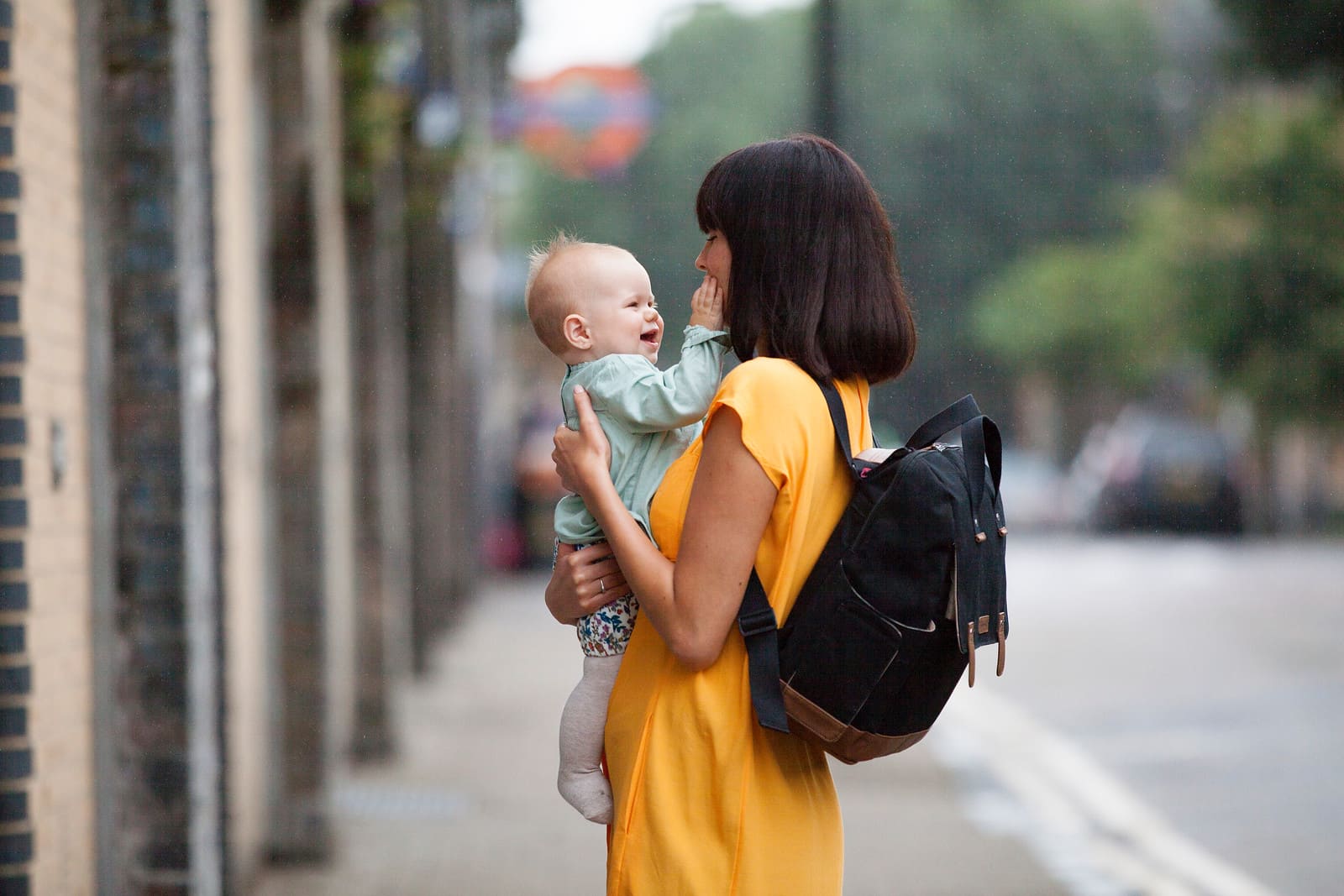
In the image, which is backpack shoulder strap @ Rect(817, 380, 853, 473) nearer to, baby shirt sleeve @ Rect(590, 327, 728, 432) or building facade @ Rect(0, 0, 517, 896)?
baby shirt sleeve @ Rect(590, 327, 728, 432)

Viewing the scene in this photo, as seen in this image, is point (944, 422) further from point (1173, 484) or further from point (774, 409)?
point (1173, 484)

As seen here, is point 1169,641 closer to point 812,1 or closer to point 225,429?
point 812,1

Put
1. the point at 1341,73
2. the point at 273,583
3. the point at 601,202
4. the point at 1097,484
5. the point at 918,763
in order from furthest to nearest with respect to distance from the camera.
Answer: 1. the point at 601,202
2. the point at 1097,484
3. the point at 1341,73
4. the point at 918,763
5. the point at 273,583

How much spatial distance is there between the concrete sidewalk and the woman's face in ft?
13.4

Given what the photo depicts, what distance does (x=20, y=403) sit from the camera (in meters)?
3.49

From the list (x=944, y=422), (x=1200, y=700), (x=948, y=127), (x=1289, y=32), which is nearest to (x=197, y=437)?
(x=944, y=422)

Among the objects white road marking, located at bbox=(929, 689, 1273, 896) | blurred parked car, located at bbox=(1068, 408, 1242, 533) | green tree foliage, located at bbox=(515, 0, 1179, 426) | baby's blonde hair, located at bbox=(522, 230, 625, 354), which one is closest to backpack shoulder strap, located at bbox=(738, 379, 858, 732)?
baby's blonde hair, located at bbox=(522, 230, 625, 354)

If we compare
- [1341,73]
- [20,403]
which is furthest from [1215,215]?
[20,403]

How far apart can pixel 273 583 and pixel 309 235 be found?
59.7 inches

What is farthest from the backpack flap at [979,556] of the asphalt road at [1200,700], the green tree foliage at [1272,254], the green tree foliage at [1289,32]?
the green tree foliage at [1272,254]

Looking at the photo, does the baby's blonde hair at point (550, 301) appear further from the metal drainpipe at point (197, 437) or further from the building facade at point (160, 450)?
the metal drainpipe at point (197, 437)

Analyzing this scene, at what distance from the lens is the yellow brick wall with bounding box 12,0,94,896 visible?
3598 mm

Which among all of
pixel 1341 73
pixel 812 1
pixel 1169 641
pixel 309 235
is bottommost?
pixel 1169 641

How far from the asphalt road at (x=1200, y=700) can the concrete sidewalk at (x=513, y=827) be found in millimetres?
497
